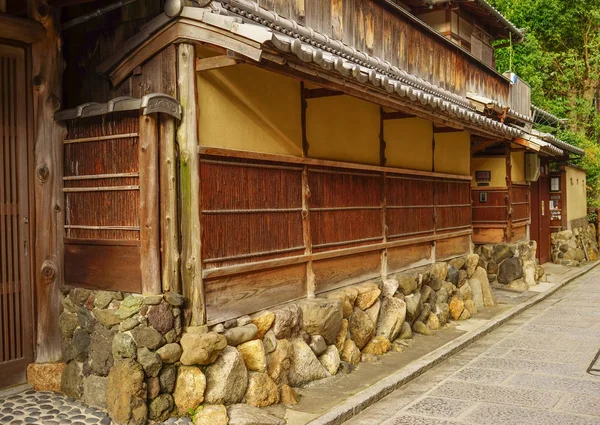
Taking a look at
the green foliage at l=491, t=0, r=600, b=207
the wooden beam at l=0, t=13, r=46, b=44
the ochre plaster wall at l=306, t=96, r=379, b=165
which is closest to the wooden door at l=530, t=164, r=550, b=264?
the green foliage at l=491, t=0, r=600, b=207

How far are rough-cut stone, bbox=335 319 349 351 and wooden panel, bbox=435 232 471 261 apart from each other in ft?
16.8

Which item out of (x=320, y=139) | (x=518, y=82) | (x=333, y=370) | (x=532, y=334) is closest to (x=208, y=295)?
(x=333, y=370)

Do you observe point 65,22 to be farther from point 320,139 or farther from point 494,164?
point 494,164

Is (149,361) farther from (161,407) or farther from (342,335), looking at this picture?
(342,335)

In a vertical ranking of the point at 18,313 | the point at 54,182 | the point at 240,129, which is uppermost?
the point at 240,129

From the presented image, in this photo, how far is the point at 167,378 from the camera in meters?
6.31

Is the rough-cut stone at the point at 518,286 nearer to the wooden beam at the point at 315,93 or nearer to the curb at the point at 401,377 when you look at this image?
the curb at the point at 401,377

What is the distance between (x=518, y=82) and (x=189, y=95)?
54.4ft

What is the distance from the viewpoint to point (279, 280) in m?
8.21

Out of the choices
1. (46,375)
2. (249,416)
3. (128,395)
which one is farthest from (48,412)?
(249,416)

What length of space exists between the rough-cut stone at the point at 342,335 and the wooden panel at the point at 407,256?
247 cm

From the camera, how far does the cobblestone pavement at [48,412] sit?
20.4 feet

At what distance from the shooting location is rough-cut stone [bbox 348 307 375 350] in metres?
9.79

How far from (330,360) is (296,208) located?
2.33 meters
